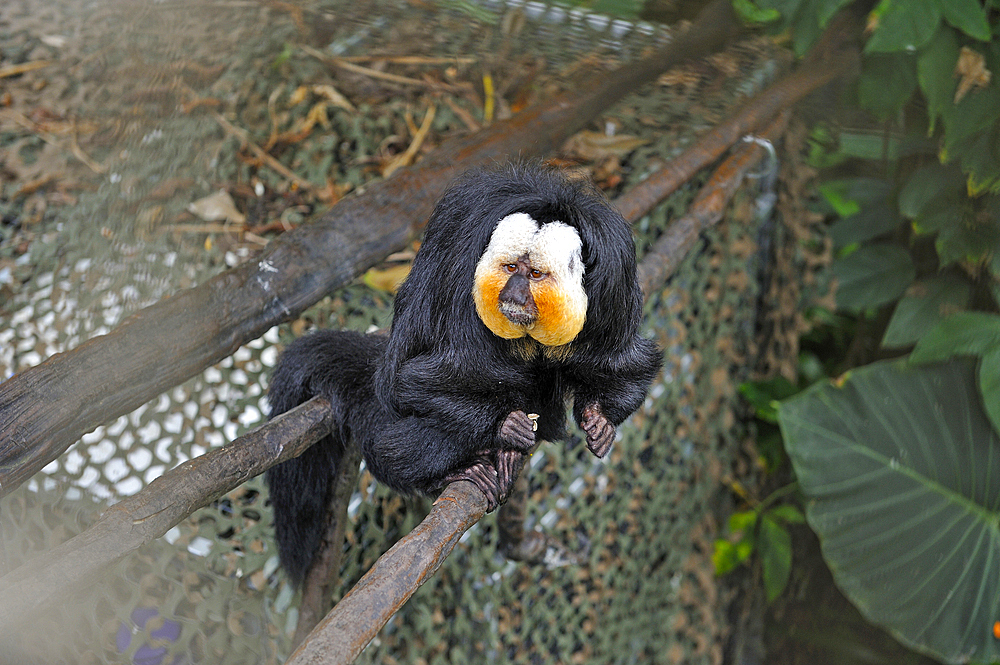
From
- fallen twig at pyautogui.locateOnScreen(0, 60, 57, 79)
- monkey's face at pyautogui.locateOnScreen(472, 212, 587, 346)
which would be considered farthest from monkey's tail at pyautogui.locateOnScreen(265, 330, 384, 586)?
fallen twig at pyautogui.locateOnScreen(0, 60, 57, 79)

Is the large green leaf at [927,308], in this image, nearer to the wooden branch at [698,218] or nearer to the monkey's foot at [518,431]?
the wooden branch at [698,218]

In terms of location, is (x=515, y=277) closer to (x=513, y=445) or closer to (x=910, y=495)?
(x=513, y=445)

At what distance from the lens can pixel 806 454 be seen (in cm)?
166

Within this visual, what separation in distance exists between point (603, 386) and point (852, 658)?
171 cm

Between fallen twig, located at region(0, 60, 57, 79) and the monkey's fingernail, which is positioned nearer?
the monkey's fingernail

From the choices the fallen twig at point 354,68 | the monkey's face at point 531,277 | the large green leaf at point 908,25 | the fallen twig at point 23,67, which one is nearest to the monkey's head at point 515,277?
the monkey's face at point 531,277

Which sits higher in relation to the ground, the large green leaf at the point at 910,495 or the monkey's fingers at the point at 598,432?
the monkey's fingers at the point at 598,432

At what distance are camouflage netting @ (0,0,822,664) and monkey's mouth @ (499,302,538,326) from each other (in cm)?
49

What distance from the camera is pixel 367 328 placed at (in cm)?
156

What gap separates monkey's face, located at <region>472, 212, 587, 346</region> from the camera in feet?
2.30

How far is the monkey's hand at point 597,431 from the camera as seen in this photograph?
0.86 metres

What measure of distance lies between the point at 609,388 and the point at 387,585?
0.34 meters

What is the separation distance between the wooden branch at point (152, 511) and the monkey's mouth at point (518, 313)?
332 millimetres

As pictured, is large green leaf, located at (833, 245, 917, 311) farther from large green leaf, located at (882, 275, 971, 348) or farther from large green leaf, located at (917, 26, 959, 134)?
large green leaf, located at (917, 26, 959, 134)
